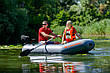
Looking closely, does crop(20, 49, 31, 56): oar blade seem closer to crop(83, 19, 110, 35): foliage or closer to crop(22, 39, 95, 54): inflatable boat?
crop(22, 39, 95, 54): inflatable boat

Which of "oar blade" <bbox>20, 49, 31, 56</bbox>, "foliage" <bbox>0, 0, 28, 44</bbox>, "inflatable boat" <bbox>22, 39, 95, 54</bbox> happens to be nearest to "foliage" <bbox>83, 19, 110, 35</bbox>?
"foliage" <bbox>0, 0, 28, 44</bbox>

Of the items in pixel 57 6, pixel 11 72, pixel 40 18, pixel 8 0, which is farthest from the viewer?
pixel 57 6

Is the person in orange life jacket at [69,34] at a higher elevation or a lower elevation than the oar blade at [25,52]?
higher

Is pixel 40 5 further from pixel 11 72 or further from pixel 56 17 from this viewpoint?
pixel 11 72

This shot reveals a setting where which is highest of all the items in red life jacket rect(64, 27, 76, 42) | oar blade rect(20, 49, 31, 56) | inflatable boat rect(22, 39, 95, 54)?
Result: red life jacket rect(64, 27, 76, 42)

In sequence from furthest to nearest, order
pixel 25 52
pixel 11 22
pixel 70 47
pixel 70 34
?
1. pixel 11 22
2. pixel 70 34
3. pixel 25 52
4. pixel 70 47

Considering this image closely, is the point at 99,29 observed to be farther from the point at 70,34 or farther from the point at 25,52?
the point at 25,52

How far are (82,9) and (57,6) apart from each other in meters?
4.73

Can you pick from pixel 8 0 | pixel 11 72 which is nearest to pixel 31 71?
pixel 11 72

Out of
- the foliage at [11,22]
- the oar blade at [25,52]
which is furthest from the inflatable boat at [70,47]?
the foliage at [11,22]

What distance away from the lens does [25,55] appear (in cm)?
1588

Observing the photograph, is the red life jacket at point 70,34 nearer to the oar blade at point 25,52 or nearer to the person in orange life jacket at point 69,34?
the person in orange life jacket at point 69,34

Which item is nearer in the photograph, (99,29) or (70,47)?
(70,47)

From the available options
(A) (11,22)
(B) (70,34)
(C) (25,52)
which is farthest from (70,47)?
(A) (11,22)
